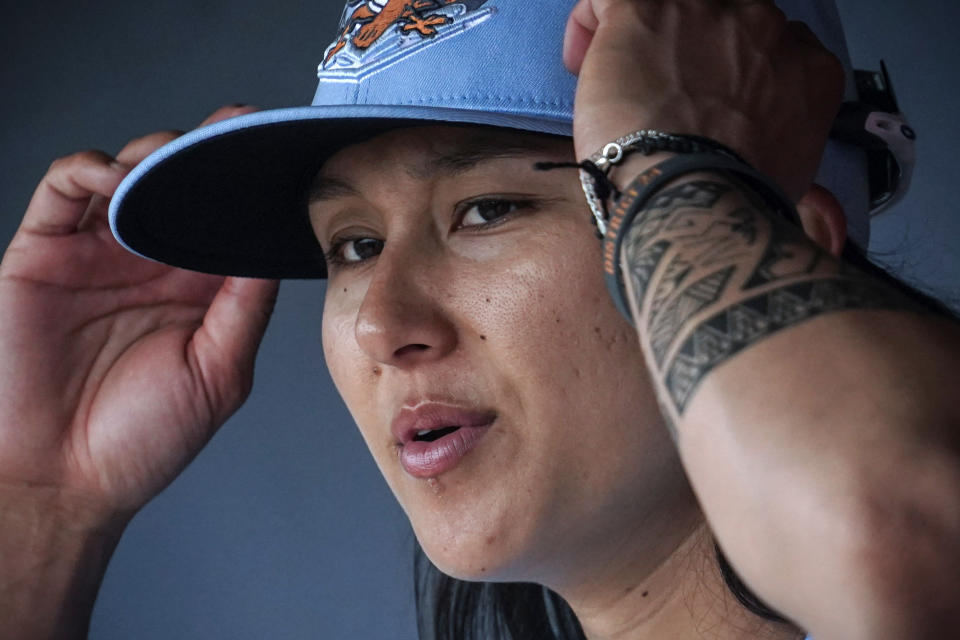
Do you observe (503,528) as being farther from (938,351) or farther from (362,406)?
(938,351)

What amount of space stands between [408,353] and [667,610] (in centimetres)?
40

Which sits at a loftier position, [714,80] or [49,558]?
[714,80]

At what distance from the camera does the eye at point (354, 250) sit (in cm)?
130

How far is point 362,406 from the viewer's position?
122 cm

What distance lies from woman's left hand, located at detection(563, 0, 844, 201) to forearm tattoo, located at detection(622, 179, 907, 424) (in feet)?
0.36

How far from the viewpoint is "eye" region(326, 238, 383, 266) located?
51.1 inches

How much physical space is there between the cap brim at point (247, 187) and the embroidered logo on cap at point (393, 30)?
70 millimetres

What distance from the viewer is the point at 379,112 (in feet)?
3.38

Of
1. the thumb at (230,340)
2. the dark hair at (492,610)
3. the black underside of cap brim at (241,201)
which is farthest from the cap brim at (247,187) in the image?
the dark hair at (492,610)

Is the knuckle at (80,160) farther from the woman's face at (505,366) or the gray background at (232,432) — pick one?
the gray background at (232,432)

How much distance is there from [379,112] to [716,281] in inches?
18.3

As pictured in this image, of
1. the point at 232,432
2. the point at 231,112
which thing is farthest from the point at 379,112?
the point at 232,432

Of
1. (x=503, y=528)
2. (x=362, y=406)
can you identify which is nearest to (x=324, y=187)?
(x=362, y=406)

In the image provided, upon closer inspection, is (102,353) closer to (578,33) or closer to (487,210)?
(487,210)
